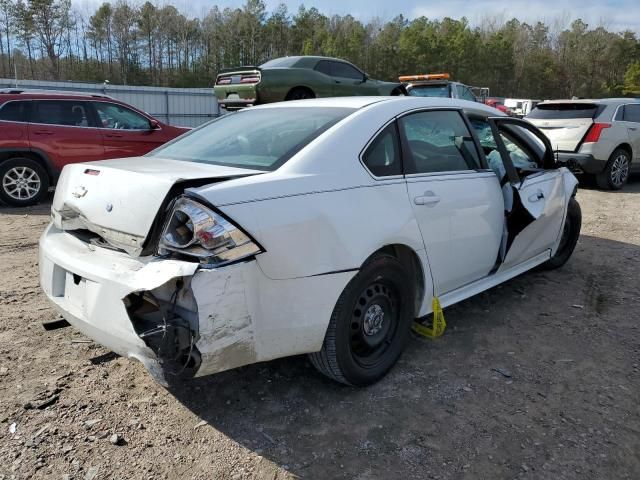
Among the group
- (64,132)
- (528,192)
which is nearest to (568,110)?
(528,192)

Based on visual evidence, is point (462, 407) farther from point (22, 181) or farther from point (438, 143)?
point (22, 181)

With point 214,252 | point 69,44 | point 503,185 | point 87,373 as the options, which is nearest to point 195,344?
point 214,252

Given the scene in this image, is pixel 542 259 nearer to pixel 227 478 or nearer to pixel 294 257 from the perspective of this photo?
pixel 294 257

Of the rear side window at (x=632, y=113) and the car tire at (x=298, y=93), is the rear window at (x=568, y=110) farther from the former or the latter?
the car tire at (x=298, y=93)

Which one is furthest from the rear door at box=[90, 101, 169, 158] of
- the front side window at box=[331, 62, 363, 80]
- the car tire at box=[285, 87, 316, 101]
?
the front side window at box=[331, 62, 363, 80]

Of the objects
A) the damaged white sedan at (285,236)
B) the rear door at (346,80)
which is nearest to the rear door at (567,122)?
the rear door at (346,80)

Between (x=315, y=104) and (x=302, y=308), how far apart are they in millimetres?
1491

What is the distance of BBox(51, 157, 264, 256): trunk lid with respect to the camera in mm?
2332

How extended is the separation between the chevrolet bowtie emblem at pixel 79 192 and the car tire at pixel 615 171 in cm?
920

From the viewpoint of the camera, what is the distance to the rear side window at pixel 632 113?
9.66 metres

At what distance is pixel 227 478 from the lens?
2244mm

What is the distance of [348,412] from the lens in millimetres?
2717

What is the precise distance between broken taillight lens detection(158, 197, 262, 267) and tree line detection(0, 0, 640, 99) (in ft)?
156

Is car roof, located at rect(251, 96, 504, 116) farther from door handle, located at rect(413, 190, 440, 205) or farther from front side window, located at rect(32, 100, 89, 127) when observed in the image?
front side window, located at rect(32, 100, 89, 127)
